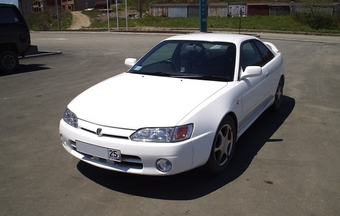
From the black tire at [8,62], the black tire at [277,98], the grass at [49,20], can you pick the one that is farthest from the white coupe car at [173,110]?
the grass at [49,20]

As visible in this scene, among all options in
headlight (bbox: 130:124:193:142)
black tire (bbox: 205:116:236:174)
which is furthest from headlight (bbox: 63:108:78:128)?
black tire (bbox: 205:116:236:174)

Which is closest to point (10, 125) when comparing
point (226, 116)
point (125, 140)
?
point (125, 140)

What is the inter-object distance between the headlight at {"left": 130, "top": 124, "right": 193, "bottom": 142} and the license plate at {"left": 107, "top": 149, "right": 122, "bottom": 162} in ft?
0.68

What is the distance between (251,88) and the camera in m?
4.68

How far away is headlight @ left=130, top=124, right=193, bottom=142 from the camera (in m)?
3.34

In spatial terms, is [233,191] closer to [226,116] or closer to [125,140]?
[226,116]

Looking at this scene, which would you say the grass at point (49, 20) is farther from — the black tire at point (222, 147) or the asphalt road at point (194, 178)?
the black tire at point (222, 147)

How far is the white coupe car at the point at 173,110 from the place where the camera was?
3.37 meters

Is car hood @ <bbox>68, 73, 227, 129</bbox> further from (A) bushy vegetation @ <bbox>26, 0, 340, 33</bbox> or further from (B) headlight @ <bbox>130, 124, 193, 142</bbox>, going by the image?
(A) bushy vegetation @ <bbox>26, 0, 340, 33</bbox>

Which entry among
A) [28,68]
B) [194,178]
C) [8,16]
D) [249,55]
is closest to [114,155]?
[194,178]

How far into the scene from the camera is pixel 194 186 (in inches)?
146

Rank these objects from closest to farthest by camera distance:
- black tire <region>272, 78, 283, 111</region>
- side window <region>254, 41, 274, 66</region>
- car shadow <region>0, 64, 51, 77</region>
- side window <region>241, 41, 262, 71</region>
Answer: side window <region>241, 41, 262, 71</region>
side window <region>254, 41, 274, 66</region>
black tire <region>272, 78, 283, 111</region>
car shadow <region>0, 64, 51, 77</region>

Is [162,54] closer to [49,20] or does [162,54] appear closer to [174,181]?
[174,181]

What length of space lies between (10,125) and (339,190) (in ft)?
16.0
